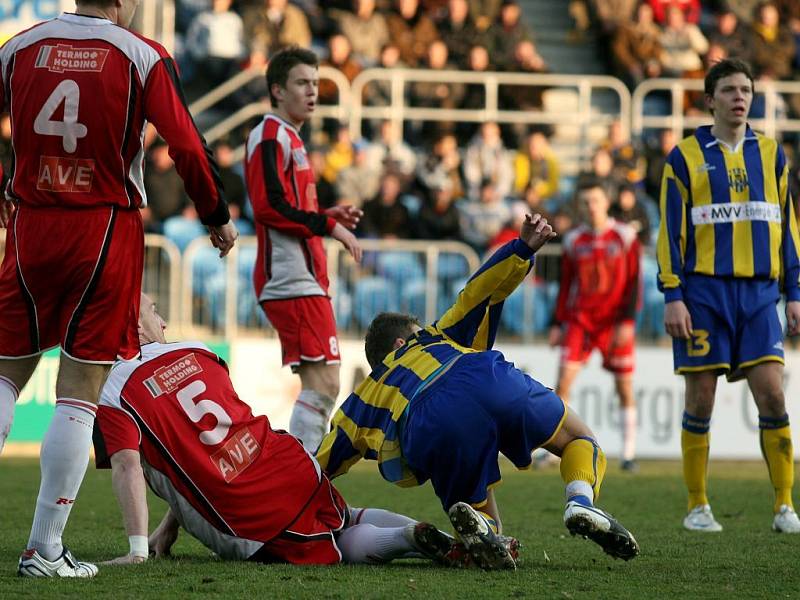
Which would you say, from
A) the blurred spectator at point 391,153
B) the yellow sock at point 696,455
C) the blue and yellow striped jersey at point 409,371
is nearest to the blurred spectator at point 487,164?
the blurred spectator at point 391,153

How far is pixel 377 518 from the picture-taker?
18.5 feet

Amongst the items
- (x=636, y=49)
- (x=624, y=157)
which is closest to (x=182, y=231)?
(x=624, y=157)

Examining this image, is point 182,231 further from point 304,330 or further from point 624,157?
point 304,330

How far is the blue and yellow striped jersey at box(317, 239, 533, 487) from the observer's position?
211 inches

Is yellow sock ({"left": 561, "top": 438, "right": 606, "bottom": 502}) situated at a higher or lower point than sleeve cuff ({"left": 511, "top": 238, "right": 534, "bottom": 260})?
lower

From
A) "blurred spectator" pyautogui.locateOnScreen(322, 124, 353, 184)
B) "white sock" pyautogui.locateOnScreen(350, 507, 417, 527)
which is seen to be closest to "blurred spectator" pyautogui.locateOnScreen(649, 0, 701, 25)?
"blurred spectator" pyautogui.locateOnScreen(322, 124, 353, 184)

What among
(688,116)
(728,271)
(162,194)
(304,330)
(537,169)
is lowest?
(304,330)

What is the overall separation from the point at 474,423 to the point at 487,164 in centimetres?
1148

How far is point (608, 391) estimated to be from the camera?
1350cm

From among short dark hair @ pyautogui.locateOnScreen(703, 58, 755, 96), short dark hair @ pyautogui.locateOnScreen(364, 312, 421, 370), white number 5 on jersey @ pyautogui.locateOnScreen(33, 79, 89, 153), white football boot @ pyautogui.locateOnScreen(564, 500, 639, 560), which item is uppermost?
short dark hair @ pyautogui.locateOnScreen(703, 58, 755, 96)

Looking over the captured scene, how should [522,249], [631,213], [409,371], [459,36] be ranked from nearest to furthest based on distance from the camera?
1. [409,371]
2. [522,249]
3. [631,213]
4. [459,36]

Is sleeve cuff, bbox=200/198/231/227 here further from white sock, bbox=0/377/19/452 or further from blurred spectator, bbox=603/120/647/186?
blurred spectator, bbox=603/120/647/186

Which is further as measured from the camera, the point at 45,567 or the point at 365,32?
the point at 365,32

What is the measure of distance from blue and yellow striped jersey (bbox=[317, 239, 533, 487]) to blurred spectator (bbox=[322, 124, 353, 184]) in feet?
33.6
